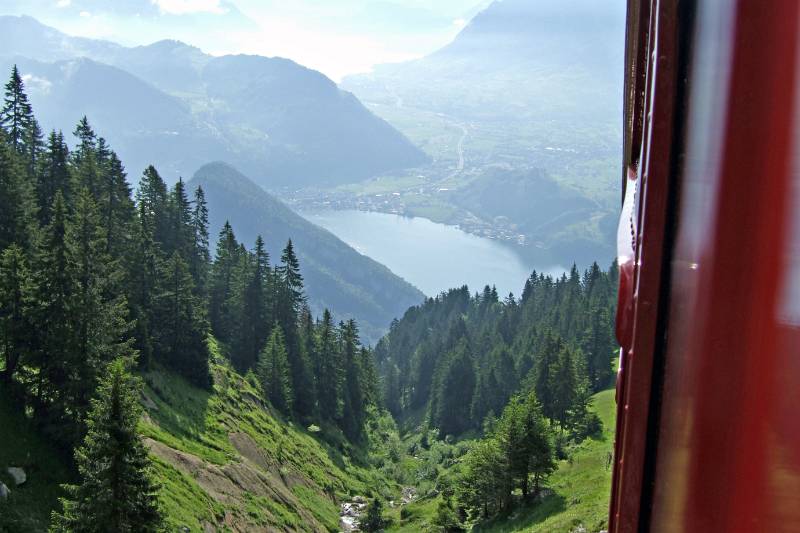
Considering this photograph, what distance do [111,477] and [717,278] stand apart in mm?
21530

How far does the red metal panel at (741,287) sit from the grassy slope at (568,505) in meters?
16.8

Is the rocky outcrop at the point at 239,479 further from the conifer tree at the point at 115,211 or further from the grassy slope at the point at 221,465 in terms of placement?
the conifer tree at the point at 115,211

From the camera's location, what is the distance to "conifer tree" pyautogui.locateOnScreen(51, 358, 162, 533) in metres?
19.7

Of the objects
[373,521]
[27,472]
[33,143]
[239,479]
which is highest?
[33,143]

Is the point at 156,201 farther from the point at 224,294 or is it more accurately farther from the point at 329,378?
the point at 329,378

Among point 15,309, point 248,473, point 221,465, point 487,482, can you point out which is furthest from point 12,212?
point 487,482

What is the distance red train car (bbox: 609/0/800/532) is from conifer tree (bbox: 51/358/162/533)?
20313 mm

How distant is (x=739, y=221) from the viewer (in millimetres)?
1934

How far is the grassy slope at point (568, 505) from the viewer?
26.0 meters

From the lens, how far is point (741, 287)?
6.37 feet

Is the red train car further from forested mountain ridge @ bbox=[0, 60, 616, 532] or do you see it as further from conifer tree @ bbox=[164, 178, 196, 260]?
conifer tree @ bbox=[164, 178, 196, 260]

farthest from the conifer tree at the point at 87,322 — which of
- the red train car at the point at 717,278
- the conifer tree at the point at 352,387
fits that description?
the conifer tree at the point at 352,387

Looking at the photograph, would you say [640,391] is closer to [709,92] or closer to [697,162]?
[697,162]

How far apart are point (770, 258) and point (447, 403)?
91.3 metres
